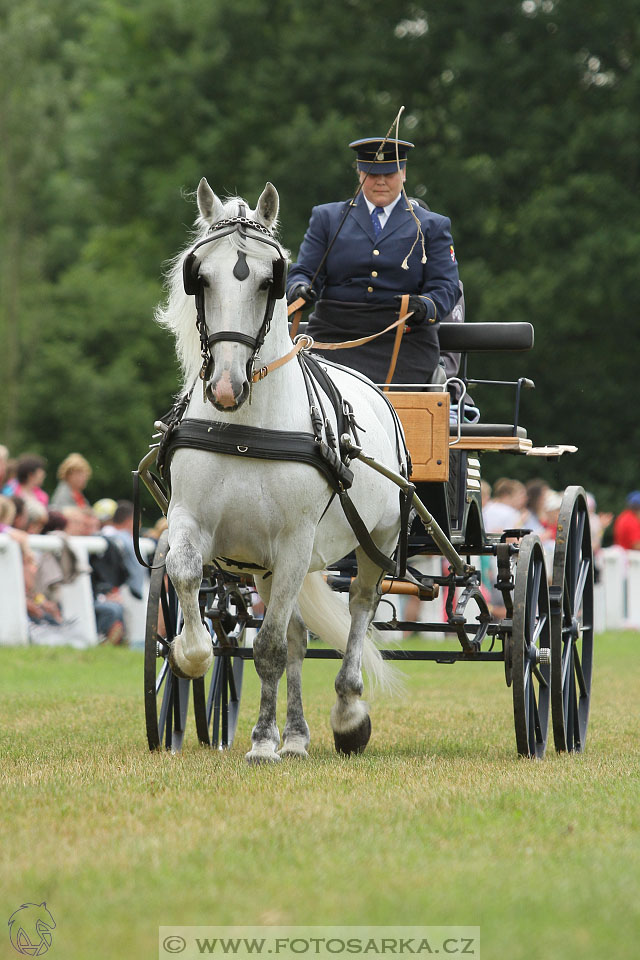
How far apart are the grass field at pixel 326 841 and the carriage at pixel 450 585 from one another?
26 cm

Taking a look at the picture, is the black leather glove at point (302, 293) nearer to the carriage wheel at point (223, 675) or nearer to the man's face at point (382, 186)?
the man's face at point (382, 186)

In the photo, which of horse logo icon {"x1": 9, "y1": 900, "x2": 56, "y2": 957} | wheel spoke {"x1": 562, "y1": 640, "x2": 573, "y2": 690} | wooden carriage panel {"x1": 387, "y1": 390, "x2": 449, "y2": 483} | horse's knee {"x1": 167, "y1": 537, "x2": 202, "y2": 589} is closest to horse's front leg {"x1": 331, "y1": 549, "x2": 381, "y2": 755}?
wooden carriage panel {"x1": 387, "y1": 390, "x2": 449, "y2": 483}

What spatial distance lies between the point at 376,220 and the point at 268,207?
1.99 meters

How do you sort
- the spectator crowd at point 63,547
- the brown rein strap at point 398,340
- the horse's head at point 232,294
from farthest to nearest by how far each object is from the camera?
the spectator crowd at point 63,547 < the brown rein strap at point 398,340 < the horse's head at point 232,294

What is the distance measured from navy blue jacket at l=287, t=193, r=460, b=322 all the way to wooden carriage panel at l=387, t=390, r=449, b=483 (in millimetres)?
569

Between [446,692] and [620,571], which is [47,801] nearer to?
[446,692]

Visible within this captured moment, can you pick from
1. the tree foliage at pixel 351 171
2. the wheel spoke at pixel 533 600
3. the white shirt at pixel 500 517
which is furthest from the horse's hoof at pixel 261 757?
the tree foliage at pixel 351 171

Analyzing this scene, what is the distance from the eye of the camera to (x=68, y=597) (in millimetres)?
14977

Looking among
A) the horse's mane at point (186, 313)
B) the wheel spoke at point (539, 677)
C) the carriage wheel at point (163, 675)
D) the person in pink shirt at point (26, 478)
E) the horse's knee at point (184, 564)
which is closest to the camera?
the horse's knee at point (184, 564)

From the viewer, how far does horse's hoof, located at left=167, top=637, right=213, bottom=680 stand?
6270 mm

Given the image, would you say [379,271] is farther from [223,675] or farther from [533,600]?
[223,675]

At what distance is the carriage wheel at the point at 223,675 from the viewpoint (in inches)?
303

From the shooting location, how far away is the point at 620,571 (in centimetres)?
2092

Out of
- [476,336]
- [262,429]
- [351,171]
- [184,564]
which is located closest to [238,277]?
[262,429]
